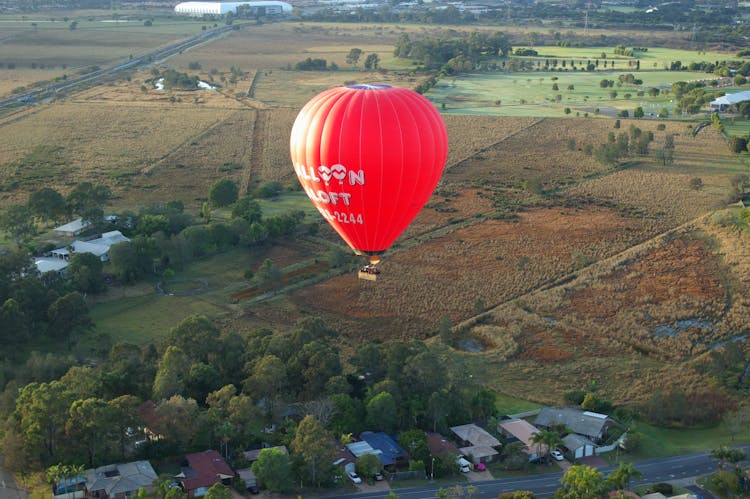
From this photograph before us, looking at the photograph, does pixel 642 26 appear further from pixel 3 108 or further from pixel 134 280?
pixel 134 280

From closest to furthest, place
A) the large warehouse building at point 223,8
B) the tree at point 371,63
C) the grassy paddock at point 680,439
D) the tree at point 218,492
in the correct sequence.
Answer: the tree at point 218,492 < the grassy paddock at point 680,439 < the tree at point 371,63 < the large warehouse building at point 223,8

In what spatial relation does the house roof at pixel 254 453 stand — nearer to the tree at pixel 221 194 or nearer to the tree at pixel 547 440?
the tree at pixel 547 440

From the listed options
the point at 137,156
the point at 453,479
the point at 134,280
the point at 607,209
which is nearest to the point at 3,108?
the point at 137,156

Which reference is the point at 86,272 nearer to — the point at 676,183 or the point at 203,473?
the point at 203,473

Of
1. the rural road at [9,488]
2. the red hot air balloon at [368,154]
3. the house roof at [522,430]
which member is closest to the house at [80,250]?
the rural road at [9,488]

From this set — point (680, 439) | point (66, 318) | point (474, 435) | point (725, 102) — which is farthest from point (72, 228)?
point (725, 102)

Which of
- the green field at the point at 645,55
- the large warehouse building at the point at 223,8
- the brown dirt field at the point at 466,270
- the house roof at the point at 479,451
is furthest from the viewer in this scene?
the large warehouse building at the point at 223,8

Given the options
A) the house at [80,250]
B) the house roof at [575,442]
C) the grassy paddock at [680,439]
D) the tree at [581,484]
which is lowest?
the grassy paddock at [680,439]
